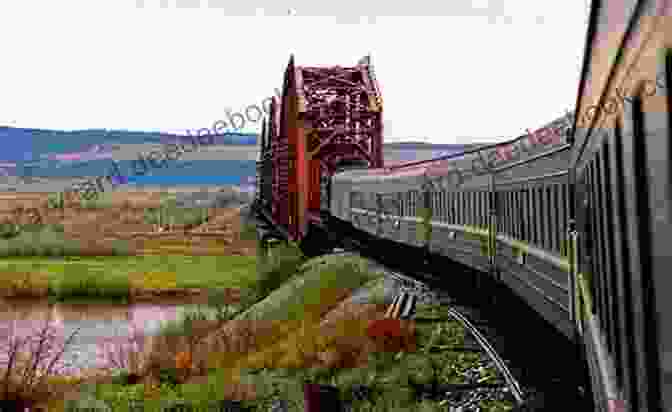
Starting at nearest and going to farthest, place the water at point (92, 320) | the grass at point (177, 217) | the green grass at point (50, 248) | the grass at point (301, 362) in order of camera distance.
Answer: the grass at point (301, 362) < the water at point (92, 320) < the green grass at point (50, 248) < the grass at point (177, 217)

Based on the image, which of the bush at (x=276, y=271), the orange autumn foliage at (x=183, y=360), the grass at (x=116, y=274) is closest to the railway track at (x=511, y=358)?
the orange autumn foliage at (x=183, y=360)

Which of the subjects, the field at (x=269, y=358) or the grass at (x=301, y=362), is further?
the field at (x=269, y=358)

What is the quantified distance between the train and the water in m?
8.89

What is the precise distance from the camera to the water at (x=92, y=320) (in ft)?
87.7

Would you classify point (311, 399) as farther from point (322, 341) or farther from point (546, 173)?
point (322, 341)

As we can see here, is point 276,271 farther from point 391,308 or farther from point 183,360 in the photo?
point 391,308

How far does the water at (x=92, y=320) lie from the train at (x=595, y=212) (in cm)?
889

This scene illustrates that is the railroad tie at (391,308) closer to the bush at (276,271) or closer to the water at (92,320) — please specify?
the water at (92,320)

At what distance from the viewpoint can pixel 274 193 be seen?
63656mm

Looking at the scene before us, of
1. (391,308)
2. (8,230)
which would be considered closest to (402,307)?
(391,308)

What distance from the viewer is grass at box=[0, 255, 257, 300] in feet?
150

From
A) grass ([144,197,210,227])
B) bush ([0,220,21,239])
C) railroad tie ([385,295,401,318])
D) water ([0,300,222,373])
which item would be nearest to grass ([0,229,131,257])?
bush ([0,220,21,239])

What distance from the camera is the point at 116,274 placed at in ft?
168

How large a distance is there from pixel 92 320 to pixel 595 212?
110 ft
